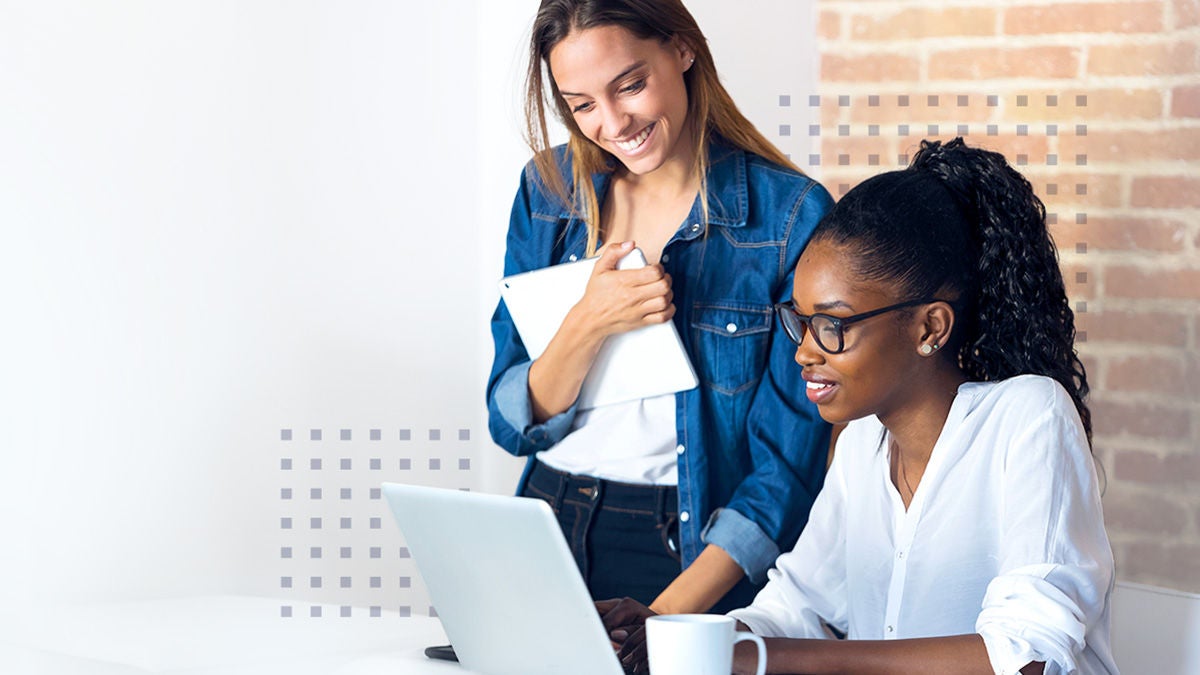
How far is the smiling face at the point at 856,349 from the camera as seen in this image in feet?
4.31

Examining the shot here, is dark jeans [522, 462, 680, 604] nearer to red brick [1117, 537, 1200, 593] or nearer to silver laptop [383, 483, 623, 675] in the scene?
silver laptop [383, 483, 623, 675]

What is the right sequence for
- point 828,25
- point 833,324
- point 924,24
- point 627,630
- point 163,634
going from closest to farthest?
point 627,630, point 833,324, point 163,634, point 924,24, point 828,25

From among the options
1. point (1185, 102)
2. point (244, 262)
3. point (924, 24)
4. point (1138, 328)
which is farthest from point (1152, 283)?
point (244, 262)

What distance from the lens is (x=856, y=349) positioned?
131 cm

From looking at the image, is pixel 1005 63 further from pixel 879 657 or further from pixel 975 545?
pixel 879 657

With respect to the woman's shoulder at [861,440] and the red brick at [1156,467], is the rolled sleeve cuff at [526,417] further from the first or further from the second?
the red brick at [1156,467]

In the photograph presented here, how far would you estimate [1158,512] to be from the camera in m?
1.85

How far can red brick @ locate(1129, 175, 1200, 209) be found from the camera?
1.78 meters

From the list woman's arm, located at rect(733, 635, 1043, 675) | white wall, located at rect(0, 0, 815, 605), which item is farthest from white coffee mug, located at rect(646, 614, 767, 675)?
white wall, located at rect(0, 0, 815, 605)

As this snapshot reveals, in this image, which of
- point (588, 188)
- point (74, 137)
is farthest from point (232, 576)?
point (588, 188)

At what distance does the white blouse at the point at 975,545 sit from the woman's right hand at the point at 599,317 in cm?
33

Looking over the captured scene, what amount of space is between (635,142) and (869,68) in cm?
68

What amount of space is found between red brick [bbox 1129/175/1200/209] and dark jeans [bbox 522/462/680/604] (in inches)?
34.1

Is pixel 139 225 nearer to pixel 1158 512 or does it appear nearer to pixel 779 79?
pixel 779 79
